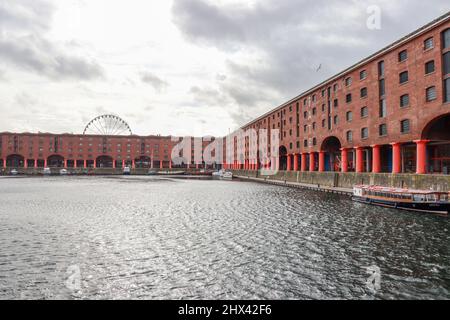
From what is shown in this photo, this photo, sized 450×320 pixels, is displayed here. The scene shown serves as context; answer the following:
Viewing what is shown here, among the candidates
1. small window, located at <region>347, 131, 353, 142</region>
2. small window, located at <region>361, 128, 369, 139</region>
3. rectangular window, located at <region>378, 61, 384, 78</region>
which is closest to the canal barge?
small window, located at <region>361, 128, 369, 139</region>

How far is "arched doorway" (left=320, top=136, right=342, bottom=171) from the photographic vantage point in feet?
195

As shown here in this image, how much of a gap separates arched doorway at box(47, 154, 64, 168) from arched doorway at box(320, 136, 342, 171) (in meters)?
121

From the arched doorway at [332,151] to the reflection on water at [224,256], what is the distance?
36.3 metres

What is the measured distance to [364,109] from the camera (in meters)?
47.0

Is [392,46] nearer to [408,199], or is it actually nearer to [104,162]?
[408,199]

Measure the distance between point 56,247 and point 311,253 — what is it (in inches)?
509

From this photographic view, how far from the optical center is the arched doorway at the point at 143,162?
14438 centimetres

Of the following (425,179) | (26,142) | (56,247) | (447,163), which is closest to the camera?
(56,247)

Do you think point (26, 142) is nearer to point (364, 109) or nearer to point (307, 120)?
point (307, 120)

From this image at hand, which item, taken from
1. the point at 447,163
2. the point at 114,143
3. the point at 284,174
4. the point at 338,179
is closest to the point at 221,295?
the point at 338,179

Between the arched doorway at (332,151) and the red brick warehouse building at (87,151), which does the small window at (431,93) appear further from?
the red brick warehouse building at (87,151)

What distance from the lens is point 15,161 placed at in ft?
431

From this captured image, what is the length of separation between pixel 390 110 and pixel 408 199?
1905 cm

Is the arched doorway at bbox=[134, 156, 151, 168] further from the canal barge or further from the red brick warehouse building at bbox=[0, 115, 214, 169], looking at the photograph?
the canal barge
